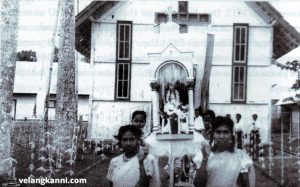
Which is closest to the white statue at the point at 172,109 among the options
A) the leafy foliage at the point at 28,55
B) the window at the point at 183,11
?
the window at the point at 183,11

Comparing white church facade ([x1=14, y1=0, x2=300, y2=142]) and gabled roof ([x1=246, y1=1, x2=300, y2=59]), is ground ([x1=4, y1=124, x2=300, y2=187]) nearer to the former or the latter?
white church facade ([x1=14, y1=0, x2=300, y2=142])

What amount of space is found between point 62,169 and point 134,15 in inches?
189

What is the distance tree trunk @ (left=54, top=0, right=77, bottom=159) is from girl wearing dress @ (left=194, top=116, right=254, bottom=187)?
404 centimetres

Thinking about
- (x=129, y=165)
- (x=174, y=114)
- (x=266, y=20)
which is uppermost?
(x=266, y=20)

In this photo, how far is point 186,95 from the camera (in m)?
5.61

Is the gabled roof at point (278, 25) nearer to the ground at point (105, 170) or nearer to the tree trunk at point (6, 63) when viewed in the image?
the ground at point (105, 170)

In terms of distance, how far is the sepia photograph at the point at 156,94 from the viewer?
4.01m

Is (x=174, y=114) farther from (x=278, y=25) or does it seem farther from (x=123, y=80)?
(x=278, y=25)

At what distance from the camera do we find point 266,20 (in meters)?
10.3

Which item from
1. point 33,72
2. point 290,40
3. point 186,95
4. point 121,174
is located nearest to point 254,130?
Answer: point 186,95

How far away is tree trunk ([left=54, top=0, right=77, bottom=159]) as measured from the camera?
22.0 feet

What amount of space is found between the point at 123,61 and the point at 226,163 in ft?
24.4

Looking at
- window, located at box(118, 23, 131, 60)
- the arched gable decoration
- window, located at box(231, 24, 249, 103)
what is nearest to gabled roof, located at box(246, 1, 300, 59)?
window, located at box(231, 24, 249, 103)

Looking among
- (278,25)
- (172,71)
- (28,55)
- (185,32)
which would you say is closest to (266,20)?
(278,25)
